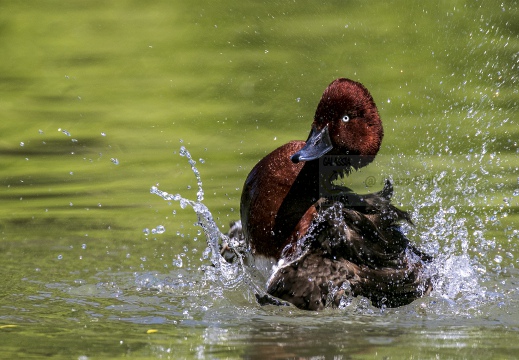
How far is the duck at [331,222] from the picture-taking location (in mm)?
5988

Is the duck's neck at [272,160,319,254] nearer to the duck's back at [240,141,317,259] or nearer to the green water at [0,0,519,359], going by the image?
the duck's back at [240,141,317,259]

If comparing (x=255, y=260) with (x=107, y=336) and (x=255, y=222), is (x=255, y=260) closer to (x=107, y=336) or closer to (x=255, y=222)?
(x=255, y=222)

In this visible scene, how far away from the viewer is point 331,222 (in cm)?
609

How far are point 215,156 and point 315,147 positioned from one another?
3.15 metres

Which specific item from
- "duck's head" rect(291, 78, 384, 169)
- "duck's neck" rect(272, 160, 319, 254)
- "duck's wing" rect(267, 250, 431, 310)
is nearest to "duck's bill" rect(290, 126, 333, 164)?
"duck's head" rect(291, 78, 384, 169)

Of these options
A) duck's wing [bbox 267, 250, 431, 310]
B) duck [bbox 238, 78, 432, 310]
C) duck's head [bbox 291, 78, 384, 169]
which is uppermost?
duck's head [bbox 291, 78, 384, 169]

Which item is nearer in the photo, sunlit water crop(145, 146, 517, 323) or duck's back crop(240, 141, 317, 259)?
sunlit water crop(145, 146, 517, 323)

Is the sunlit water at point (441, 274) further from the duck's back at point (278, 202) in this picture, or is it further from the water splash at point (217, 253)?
the duck's back at point (278, 202)

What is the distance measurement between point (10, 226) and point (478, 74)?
582cm

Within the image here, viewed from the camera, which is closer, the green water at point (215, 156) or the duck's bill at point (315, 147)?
the green water at point (215, 156)

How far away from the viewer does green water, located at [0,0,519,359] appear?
208 inches

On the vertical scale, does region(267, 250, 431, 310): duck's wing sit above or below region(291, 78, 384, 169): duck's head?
below

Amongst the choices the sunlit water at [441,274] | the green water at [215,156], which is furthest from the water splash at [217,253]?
the green water at [215,156]

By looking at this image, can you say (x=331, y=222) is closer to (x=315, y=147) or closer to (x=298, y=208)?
(x=298, y=208)
